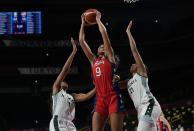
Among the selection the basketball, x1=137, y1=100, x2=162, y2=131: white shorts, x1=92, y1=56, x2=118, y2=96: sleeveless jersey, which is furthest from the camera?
the basketball

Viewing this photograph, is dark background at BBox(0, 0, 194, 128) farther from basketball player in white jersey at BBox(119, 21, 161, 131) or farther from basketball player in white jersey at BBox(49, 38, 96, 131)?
basketball player in white jersey at BBox(119, 21, 161, 131)

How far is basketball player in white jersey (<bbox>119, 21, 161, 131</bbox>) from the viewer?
409cm

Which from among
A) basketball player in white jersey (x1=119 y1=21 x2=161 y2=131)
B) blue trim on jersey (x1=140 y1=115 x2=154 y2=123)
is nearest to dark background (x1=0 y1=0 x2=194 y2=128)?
basketball player in white jersey (x1=119 y1=21 x2=161 y2=131)

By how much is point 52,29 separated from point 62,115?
37.1ft

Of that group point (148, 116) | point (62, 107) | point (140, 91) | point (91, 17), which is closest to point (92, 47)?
point (91, 17)

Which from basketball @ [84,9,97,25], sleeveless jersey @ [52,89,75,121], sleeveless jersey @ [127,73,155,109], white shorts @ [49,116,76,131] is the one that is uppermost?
Result: basketball @ [84,9,97,25]

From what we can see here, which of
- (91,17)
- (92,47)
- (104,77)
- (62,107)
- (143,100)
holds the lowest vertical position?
(62,107)

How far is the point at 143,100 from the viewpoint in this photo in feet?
14.2

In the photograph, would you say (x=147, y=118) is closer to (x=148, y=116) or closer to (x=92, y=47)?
(x=148, y=116)

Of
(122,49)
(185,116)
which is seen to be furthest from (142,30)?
(185,116)

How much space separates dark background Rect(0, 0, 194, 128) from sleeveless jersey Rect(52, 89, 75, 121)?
9.45m

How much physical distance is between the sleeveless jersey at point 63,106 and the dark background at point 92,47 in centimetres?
945

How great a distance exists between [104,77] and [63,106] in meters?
0.96

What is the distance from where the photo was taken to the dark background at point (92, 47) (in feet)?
48.4
